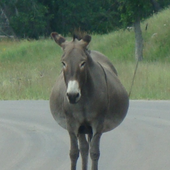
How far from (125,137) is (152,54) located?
74.1 ft

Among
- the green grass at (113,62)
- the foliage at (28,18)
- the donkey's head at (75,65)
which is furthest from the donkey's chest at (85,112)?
the foliage at (28,18)

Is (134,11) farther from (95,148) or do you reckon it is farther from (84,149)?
(95,148)

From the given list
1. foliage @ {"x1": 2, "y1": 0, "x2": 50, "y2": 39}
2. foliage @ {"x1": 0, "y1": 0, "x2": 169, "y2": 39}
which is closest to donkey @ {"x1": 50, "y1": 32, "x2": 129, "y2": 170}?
foliage @ {"x1": 0, "y1": 0, "x2": 169, "y2": 39}

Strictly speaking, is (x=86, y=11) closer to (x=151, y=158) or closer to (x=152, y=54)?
(x=152, y=54)

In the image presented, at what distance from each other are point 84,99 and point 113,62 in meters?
23.4

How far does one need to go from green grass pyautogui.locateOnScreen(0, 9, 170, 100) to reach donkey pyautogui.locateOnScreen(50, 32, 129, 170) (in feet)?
33.9

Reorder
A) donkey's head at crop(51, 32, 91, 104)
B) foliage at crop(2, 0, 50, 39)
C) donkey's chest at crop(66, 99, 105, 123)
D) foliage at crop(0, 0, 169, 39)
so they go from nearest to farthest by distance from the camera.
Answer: donkey's head at crop(51, 32, 91, 104)
donkey's chest at crop(66, 99, 105, 123)
foliage at crop(0, 0, 169, 39)
foliage at crop(2, 0, 50, 39)

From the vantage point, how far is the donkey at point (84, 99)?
645 cm

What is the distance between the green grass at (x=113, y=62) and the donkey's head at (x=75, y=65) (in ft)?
36.6

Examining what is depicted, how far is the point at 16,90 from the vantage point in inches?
801

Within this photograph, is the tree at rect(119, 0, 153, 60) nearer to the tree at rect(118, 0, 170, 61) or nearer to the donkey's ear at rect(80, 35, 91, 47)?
the tree at rect(118, 0, 170, 61)

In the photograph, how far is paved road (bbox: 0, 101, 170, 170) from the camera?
28.5ft

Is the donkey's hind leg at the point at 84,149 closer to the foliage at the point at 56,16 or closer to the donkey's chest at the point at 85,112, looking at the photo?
Answer: the donkey's chest at the point at 85,112

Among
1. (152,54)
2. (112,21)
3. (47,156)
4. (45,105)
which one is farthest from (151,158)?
(112,21)
